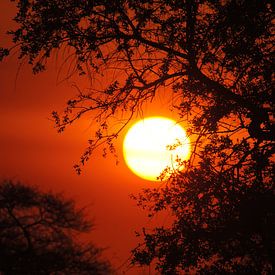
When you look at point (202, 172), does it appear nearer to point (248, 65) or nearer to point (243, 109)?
point (243, 109)

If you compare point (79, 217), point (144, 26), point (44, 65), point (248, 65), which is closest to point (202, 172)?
point (248, 65)

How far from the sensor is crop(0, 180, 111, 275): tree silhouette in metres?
19.6

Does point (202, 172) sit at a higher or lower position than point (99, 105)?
lower

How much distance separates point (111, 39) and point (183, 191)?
11.4ft

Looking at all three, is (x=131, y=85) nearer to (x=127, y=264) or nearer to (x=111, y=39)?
(x=111, y=39)

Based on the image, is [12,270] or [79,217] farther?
[79,217]

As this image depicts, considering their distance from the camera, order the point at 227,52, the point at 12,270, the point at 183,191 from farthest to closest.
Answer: the point at 12,270
the point at 183,191
the point at 227,52

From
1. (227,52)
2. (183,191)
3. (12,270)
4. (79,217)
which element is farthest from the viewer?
(79,217)

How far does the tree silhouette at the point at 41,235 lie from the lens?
19.6 metres

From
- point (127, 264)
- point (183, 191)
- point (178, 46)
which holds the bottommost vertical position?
point (127, 264)

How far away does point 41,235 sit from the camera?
70.2 feet

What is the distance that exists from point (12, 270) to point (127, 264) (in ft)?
35.5

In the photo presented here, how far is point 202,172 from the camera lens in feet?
30.2

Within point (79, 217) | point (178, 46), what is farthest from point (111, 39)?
point (79, 217)
